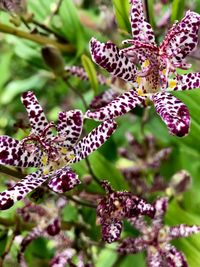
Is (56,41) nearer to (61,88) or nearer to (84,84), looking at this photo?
(84,84)

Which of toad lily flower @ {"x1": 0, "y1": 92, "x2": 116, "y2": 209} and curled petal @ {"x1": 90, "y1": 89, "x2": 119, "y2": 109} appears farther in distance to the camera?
→ curled petal @ {"x1": 90, "y1": 89, "x2": 119, "y2": 109}

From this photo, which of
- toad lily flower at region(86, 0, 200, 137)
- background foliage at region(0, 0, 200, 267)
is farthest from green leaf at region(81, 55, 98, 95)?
toad lily flower at region(86, 0, 200, 137)

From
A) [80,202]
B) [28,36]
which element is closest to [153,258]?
[80,202]

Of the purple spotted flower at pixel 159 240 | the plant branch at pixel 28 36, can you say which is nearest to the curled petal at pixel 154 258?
the purple spotted flower at pixel 159 240

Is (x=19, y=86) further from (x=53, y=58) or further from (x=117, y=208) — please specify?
(x=117, y=208)

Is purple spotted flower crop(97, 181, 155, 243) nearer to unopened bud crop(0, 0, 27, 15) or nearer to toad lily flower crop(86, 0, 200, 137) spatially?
toad lily flower crop(86, 0, 200, 137)

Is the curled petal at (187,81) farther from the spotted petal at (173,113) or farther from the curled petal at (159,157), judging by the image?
the curled petal at (159,157)
